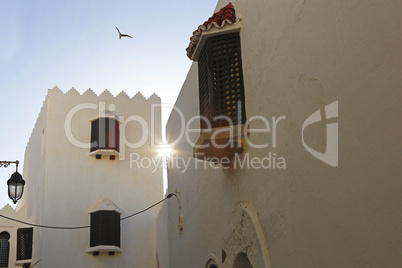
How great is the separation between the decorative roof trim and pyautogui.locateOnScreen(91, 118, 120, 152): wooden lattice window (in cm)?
751

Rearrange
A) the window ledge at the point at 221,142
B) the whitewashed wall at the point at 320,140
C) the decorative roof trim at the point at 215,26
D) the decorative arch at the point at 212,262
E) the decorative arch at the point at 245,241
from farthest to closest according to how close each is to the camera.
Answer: the decorative arch at the point at 212,262
the decorative roof trim at the point at 215,26
the window ledge at the point at 221,142
the decorative arch at the point at 245,241
the whitewashed wall at the point at 320,140

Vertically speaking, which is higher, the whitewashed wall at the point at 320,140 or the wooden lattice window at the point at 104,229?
the whitewashed wall at the point at 320,140

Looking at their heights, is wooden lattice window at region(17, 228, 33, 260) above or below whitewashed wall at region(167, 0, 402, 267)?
below

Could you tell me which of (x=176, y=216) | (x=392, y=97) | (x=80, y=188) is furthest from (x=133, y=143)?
(x=392, y=97)

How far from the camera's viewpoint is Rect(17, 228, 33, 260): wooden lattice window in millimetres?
13289

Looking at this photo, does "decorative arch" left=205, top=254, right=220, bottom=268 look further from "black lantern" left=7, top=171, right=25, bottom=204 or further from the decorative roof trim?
"black lantern" left=7, top=171, right=25, bottom=204

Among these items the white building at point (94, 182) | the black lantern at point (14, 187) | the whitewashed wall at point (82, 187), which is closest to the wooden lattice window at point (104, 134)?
the white building at point (94, 182)

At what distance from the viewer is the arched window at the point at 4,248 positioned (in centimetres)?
1439

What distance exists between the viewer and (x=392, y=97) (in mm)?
2865

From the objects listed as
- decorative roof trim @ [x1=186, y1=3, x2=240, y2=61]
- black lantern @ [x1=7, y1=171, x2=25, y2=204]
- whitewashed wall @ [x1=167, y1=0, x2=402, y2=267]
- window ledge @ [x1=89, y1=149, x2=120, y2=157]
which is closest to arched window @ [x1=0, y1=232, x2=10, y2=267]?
window ledge @ [x1=89, y1=149, x2=120, y2=157]

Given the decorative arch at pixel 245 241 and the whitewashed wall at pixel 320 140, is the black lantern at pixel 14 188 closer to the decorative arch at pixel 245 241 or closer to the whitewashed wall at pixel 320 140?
the whitewashed wall at pixel 320 140

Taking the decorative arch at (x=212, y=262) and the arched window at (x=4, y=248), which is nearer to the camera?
the decorative arch at (x=212, y=262)

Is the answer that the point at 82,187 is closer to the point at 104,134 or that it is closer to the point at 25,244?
the point at 104,134

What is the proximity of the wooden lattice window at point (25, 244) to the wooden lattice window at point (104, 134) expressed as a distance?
9.35ft
